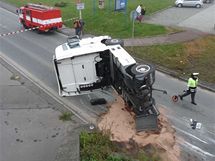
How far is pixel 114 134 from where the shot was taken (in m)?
14.1

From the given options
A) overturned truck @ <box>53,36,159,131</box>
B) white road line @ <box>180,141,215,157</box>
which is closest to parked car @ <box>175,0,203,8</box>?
overturned truck @ <box>53,36,159,131</box>

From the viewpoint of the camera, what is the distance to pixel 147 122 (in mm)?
14078

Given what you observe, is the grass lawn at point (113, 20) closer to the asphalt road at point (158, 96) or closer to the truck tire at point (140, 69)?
the asphalt road at point (158, 96)

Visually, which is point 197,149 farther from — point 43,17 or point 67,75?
point 43,17

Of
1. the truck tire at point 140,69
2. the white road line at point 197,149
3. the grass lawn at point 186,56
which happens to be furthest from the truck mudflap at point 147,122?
the grass lawn at point 186,56

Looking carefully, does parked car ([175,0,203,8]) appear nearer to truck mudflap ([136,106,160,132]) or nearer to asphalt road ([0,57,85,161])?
asphalt road ([0,57,85,161])

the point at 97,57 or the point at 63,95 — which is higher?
the point at 97,57

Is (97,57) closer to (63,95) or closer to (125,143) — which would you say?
(63,95)

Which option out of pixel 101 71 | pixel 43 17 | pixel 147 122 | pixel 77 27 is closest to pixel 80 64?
pixel 101 71

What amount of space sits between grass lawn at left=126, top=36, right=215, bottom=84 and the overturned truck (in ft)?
16.8

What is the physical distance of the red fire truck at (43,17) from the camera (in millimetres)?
27766

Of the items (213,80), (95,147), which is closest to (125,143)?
(95,147)

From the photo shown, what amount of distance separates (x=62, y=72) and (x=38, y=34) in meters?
12.9

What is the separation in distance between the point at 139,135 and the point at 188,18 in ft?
64.6
